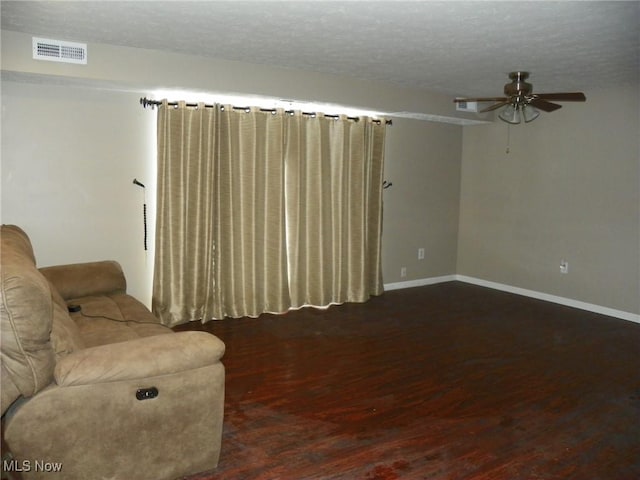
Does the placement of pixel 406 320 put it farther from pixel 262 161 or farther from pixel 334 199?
pixel 262 161

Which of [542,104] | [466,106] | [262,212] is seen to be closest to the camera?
[542,104]

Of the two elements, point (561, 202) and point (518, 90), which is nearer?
point (518, 90)

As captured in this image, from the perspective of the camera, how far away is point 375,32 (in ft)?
10.8

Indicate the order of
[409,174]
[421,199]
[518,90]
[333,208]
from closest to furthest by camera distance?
[518,90], [333,208], [409,174], [421,199]

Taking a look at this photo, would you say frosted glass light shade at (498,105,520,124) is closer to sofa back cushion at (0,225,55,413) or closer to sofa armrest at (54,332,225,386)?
sofa armrest at (54,332,225,386)

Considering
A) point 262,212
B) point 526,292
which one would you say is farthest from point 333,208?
point 526,292

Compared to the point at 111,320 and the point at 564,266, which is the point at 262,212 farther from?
the point at 564,266

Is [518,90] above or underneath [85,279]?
above

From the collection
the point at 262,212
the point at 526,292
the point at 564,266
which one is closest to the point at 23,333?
the point at 262,212

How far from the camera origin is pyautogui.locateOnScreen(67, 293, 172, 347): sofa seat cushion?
9.12 ft

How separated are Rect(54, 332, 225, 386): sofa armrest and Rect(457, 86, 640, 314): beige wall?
180 inches

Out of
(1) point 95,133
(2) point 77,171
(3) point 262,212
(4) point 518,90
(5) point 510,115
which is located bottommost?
(3) point 262,212

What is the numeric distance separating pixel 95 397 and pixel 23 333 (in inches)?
15.1

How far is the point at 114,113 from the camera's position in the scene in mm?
4328
